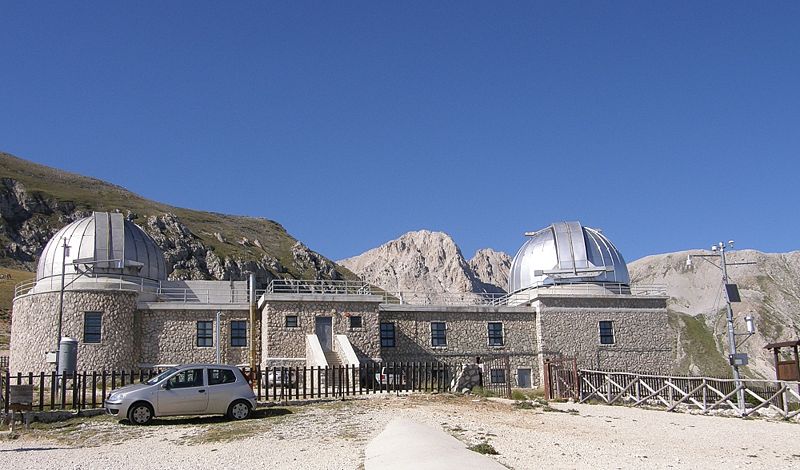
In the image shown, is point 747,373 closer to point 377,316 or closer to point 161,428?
point 377,316

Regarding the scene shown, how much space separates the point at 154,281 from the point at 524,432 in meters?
25.1

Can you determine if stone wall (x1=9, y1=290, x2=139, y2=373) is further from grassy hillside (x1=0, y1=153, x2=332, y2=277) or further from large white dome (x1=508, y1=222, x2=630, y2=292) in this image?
grassy hillside (x1=0, y1=153, x2=332, y2=277)

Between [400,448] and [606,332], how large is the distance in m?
27.8

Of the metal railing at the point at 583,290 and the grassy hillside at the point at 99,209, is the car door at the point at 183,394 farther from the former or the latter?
the grassy hillside at the point at 99,209

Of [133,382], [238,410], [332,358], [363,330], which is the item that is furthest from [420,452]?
[363,330]

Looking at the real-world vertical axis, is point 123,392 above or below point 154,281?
below

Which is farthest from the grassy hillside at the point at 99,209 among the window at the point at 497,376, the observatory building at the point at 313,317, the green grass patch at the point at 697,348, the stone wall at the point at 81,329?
the window at the point at 497,376

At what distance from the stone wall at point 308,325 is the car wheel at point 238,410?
13981 millimetres

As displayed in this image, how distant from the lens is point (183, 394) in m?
18.7

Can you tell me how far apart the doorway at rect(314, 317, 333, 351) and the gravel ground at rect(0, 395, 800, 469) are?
11.8 m

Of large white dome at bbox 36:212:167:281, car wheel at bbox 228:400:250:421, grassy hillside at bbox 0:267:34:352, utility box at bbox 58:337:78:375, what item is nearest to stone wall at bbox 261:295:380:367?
large white dome at bbox 36:212:167:281

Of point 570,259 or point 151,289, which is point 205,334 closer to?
point 151,289

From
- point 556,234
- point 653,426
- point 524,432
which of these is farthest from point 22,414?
point 556,234

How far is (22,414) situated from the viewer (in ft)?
63.8
